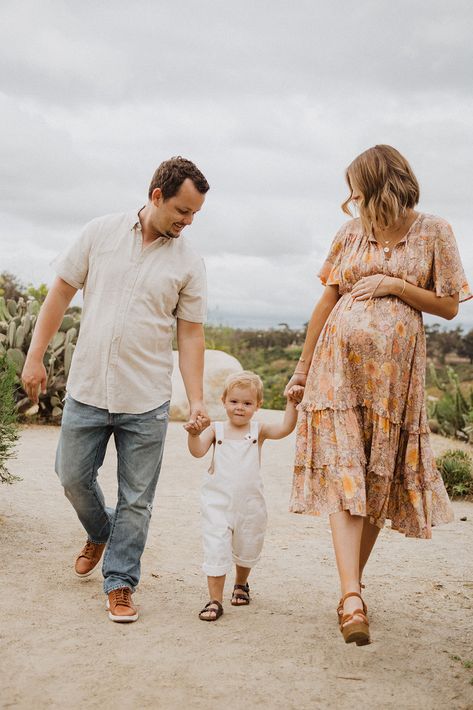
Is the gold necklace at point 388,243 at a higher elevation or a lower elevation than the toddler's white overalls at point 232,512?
higher

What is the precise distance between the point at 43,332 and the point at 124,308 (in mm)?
472

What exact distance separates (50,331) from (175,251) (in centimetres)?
76

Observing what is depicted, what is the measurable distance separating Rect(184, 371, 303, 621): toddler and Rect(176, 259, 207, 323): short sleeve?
38cm

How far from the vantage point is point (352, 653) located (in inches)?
150

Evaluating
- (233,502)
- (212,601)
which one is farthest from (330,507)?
Result: (212,601)

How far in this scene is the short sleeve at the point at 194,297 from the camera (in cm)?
430

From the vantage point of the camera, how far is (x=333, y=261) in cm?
432

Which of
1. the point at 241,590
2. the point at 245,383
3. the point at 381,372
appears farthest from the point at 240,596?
the point at 381,372

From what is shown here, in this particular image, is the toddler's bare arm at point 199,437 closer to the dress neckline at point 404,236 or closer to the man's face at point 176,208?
the man's face at point 176,208

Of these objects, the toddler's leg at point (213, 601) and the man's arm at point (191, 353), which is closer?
the toddler's leg at point (213, 601)

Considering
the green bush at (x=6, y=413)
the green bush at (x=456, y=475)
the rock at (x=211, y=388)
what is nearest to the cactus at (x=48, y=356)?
the rock at (x=211, y=388)

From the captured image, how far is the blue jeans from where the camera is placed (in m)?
4.18

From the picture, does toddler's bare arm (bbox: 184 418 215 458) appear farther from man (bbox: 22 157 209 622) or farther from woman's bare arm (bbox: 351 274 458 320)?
woman's bare arm (bbox: 351 274 458 320)

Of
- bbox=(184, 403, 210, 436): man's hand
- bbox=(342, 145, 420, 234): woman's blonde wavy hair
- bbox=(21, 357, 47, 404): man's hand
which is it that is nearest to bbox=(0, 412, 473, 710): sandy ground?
bbox=(184, 403, 210, 436): man's hand
